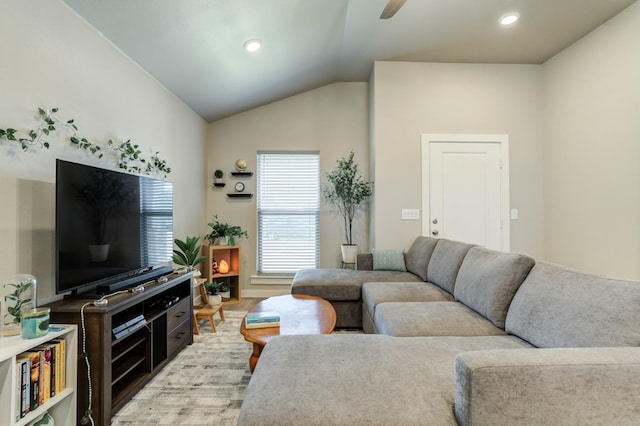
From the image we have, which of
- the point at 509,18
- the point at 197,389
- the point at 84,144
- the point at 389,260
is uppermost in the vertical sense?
the point at 509,18

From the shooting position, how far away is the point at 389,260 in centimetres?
343

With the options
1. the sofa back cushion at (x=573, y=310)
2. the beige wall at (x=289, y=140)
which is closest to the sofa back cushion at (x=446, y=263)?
the sofa back cushion at (x=573, y=310)

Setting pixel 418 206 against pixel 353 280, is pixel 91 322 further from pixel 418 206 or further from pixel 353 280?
pixel 418 206

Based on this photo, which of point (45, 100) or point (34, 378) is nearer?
point (34, 378)

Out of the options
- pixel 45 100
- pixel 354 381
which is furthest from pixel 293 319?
pixel 45 100

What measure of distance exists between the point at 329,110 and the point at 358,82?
1.99 feet

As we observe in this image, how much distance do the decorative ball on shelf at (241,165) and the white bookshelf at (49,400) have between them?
9.73 ft

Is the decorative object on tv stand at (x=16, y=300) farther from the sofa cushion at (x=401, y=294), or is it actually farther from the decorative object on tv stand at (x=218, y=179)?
the decorative object on tv stand at (x=218, y=179)

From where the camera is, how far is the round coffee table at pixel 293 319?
5.99 feet

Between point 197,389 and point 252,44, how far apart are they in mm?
2949

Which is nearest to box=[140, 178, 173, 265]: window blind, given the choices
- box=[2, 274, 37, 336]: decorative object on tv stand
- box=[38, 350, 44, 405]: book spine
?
box=[2, 274, 37, 336]: decorative object on tv stand

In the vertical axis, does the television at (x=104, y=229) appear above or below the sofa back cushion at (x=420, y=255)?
above

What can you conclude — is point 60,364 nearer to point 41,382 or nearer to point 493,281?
point 41,382

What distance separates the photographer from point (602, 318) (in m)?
Result: 1.13
